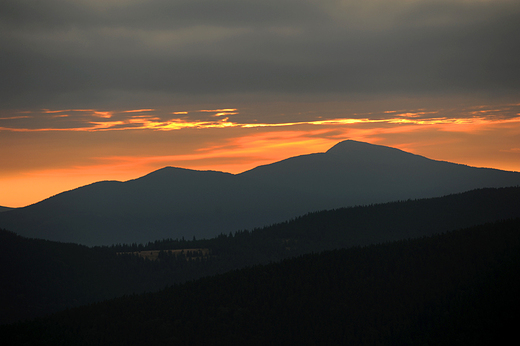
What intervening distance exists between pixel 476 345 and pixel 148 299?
69.7m

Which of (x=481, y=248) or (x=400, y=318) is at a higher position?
(x=481, y=248)

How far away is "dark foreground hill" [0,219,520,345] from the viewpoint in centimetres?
8338

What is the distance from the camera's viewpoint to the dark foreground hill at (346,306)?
274 feet

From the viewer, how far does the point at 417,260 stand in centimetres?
10881

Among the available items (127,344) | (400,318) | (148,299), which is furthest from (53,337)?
(400,318)

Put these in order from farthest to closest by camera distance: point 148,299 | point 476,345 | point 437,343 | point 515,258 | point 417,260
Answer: point 148,299 < point 417,260 < point 515,258 < point 437,343 < point 476,345

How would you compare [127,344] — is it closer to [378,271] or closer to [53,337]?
[53,337]

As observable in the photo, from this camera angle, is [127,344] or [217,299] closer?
[127,344]

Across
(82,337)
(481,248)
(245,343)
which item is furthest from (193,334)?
(481,248)

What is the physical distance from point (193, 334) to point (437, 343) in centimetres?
4436

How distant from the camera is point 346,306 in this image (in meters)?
102

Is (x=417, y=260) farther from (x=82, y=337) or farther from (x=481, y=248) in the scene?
(x=82, y=337)

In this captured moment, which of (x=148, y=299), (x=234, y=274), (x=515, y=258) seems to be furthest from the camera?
(x=234, y=274)

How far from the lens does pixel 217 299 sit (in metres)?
112
